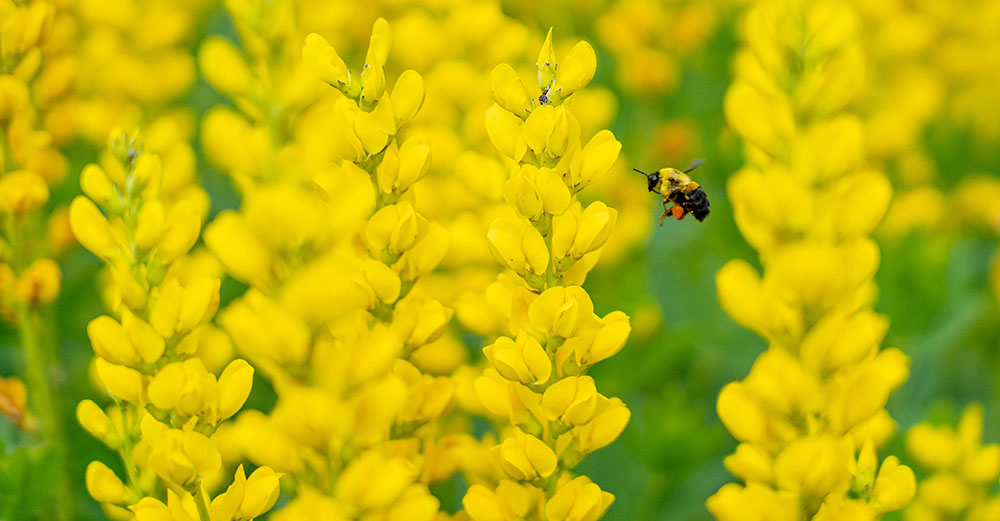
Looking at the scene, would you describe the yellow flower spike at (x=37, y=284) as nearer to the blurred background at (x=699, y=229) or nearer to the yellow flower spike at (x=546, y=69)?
the blurred background at (x=699, y=229)

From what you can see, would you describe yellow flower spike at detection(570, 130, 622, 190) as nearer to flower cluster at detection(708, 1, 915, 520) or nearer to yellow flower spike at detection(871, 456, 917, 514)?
flower cluster at detection(708, 1, 915, 520)

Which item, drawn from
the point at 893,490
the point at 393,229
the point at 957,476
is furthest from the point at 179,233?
the point at 957,476

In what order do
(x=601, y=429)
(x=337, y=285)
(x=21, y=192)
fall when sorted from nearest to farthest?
(x=337, y=285) < (x=601, y=429) < (x=21, y=192)

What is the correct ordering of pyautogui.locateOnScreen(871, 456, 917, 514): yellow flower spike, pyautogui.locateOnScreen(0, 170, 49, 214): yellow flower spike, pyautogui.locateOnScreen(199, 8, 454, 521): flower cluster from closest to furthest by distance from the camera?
pyautogui.locateOnScreen(199, 8, 454, 521): flower cluster, pyautogui.locateOnScreen(871, 456, 917, 514): yellow flower spike, pyautogui.locateOnScreen(0, 170, 49, 214): yellow flower spike

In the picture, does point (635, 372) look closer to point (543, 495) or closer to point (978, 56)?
point (543, 495)

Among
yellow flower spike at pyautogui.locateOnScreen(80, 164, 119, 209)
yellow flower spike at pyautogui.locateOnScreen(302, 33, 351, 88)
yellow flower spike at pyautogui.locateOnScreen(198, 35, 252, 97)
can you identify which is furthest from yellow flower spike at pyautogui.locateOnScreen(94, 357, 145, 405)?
yellow flower spike at pyautogui.locateOnScreen(198, 35, 252, 97)

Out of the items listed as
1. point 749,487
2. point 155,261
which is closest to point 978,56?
point 749,487

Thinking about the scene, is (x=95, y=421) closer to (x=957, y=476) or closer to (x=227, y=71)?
(x=227, y=71)

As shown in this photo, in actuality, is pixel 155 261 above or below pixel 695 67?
below
